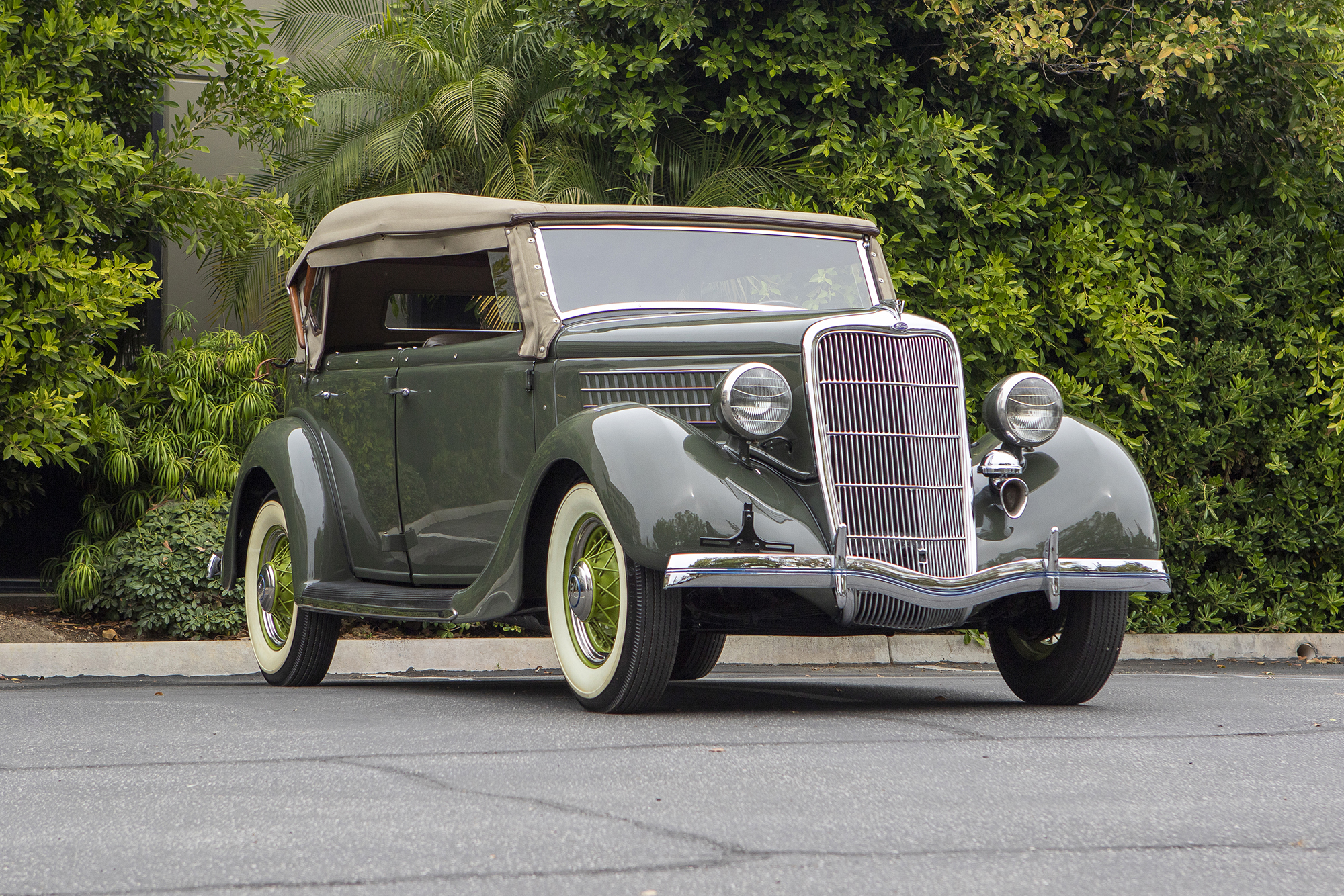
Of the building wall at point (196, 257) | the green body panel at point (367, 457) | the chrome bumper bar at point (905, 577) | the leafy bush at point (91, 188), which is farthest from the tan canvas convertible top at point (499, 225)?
the building wall at point (196, 257)

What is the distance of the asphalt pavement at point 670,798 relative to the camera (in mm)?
2734

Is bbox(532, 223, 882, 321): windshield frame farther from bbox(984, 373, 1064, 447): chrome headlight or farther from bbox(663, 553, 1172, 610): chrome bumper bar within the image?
bbox(663, 553, 1172, 610): chrome bumper bar

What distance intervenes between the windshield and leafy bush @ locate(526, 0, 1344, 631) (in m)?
2.76

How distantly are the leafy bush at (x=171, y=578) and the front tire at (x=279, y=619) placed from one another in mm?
1293

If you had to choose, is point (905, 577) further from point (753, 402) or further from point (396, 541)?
point (396, 541)

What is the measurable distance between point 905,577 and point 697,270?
6.16ft

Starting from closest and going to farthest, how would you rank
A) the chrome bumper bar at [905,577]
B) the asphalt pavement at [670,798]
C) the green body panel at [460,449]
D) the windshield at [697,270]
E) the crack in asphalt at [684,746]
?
the asphalt pavement at [670,798], the crack in asphalt at [684,746], the chrome bumper bar at [905,577], the green body panel at [460,449], the windshield at [697,270]

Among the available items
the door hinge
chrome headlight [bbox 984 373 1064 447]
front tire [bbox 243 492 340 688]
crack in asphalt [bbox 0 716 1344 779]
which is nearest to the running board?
the door hinge

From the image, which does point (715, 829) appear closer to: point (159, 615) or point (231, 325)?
point (159, 615)

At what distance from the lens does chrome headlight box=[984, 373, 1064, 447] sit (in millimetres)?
5328

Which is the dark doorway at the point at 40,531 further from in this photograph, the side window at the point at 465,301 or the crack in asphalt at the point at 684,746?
the crack in asphalt at the point at 684,746

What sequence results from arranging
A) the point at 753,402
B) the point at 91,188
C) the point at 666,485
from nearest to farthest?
the point at 666,485 < the point at 753,402 < the point at 91,188

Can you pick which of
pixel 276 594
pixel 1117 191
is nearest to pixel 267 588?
pixel 276 594

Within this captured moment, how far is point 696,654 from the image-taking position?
7.06 metres
